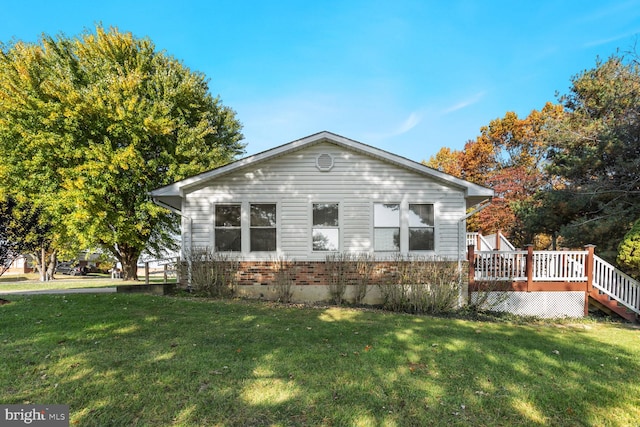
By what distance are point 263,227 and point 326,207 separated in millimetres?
2020

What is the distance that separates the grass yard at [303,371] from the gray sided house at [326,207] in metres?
3.25

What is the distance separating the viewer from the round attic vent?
31.0 ft

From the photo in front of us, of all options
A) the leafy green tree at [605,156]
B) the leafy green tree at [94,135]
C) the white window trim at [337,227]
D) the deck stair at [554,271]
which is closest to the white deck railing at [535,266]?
the deck stair at [554,271]

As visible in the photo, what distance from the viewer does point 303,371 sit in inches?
149

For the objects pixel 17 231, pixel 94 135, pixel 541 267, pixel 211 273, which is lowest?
pixel 211 273

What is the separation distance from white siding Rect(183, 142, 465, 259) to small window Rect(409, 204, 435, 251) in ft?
0.58

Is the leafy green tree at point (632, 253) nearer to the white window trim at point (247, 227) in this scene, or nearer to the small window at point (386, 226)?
the small window at point (386, 226)

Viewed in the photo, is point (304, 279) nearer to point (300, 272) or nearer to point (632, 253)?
point (300, 272)

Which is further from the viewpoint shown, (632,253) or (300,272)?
(300,272)

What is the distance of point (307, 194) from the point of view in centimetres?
945

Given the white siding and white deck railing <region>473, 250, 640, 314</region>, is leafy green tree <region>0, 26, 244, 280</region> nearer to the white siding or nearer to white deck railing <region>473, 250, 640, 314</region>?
the white siding

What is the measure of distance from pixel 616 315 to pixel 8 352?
45.2 feet

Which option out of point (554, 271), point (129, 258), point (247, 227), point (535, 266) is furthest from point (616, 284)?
point (129, 258)

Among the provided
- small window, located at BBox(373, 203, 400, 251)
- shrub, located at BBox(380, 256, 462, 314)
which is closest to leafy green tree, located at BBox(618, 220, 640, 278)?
shrub, located at BBox(380, 256, 462, 314)
